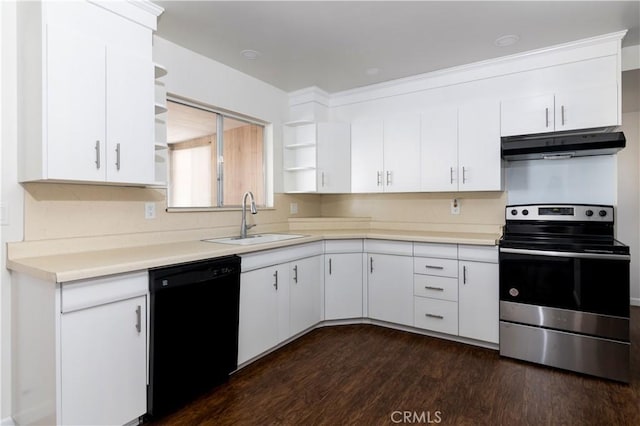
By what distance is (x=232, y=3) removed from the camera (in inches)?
86.7

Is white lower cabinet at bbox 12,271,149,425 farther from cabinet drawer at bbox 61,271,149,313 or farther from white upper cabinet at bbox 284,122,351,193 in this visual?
white upper cabinet at bbox 284,122,351,193

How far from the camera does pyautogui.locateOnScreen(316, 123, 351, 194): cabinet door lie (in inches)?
148

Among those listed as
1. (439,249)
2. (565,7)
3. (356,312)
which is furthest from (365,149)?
(565,7)

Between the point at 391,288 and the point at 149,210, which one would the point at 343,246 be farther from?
the point at 149,210

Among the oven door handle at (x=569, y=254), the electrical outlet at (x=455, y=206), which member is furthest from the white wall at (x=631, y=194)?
the oven door handle at (x=569, y=254)

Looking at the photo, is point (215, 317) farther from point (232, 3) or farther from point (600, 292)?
point (600, 292)

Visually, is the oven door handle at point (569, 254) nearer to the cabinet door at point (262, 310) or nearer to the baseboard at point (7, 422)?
the cabinet door at point (262, 310)

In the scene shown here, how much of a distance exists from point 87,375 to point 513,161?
3.51 m

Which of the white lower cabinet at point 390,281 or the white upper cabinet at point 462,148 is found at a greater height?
the white upper cabinet at point 462,148

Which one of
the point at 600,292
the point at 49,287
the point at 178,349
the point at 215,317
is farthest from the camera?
the point at 600,292

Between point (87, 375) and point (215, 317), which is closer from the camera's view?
point (87, 375)

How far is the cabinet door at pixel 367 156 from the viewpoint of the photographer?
144 inches

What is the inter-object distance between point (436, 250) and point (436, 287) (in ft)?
1.04

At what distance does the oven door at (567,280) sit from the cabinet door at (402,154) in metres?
1.14
